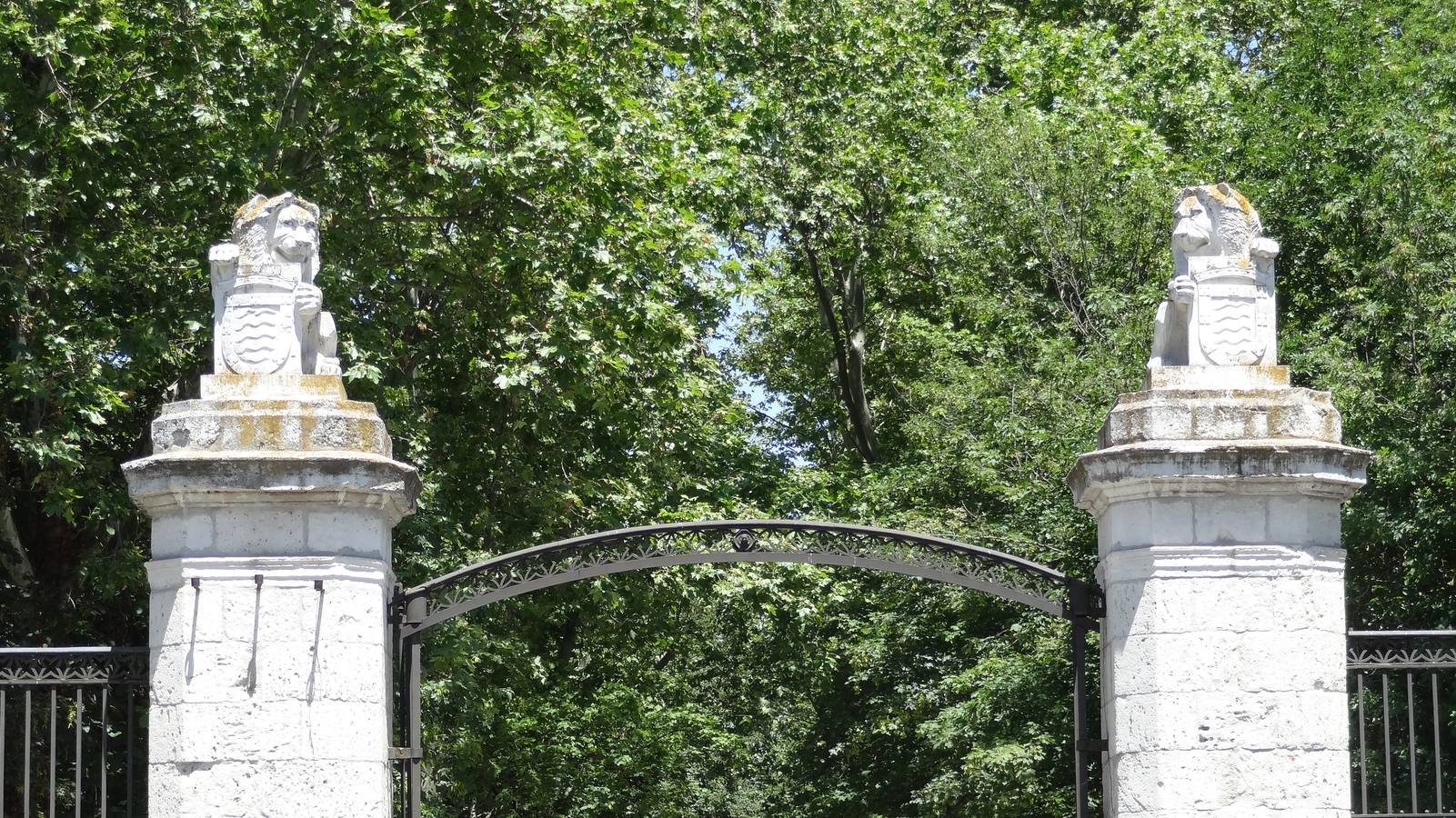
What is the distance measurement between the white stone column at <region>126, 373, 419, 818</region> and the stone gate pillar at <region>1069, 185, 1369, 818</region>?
311 cm

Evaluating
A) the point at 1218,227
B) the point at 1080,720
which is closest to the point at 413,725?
the point at 1080,720

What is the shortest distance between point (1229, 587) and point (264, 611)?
3.99 metres

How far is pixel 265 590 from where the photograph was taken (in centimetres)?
823

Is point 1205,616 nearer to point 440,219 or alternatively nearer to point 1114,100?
point 440,219

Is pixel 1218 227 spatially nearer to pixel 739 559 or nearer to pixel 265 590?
pixel 739 559

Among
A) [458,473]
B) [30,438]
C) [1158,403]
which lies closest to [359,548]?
[1158,403]

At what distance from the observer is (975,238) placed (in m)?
19.9

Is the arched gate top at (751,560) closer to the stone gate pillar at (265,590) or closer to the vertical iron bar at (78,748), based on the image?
the stone gate pillar at (265,590)

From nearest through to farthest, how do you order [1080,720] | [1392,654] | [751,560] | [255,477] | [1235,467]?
[255,477] → [1235,467] → [1392,654] → [1080,720] → [751,560]

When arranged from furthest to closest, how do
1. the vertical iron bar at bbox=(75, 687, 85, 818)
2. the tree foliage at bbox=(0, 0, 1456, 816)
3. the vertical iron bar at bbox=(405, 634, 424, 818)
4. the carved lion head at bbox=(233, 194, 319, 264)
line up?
1. the tree foliage at bbox=(0, 0, 1456, 816)
2. the vertical iron bar at bbox=(405, 634, 424, 818)
3. the carved lion head at bbox=(233, 194, 319, 264)
4. the vertical iron bar at bbox=(75, 687, 85, 818)

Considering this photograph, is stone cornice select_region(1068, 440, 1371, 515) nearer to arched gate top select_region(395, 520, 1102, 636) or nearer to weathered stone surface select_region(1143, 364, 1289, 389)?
weathered stone surface select_region(1143, 364, 1289, 389)

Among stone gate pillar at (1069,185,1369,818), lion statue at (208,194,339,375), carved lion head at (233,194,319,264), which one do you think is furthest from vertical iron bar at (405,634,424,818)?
stone gate pillar at (1069,185,1369,818)

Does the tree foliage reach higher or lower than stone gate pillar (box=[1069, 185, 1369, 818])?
higher

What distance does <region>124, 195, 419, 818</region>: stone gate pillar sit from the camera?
8141 millimetres
